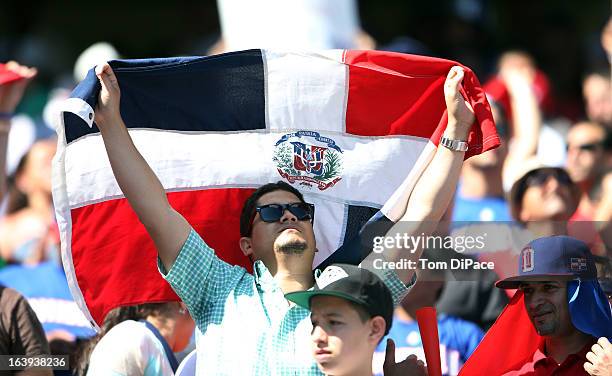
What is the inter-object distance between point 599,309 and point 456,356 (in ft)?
5.19

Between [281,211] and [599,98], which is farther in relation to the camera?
[599,98]

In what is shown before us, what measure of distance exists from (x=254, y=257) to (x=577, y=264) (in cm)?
128

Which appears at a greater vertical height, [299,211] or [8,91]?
[8,91]

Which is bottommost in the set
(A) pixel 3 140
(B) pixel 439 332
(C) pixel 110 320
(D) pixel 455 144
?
(B) pixel 439 332

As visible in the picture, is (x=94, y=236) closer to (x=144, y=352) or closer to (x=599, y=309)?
(x=144, y=352)

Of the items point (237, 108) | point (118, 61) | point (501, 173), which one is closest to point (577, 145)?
point (501, 173)

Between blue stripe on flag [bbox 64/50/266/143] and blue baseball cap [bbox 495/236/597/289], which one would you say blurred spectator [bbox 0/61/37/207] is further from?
blue baseball cap [bbox 495/236/597/289]

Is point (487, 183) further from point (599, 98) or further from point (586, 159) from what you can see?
point (599, 98)

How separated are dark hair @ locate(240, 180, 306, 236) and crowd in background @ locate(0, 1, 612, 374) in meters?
0.63

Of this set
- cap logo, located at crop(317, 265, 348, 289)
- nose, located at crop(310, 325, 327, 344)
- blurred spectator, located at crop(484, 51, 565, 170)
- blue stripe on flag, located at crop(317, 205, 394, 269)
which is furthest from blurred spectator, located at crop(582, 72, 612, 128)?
nose, located at crop(310, 325, 327, 344)

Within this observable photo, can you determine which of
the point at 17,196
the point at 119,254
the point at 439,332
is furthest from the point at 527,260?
the point at 17,196

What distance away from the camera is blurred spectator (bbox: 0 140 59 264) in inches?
322

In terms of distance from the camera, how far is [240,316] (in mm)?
5344

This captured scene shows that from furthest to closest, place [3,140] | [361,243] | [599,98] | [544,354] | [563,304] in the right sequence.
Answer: [599,98] → [3,140] → [361,243] → [544,354] → [563,304]
